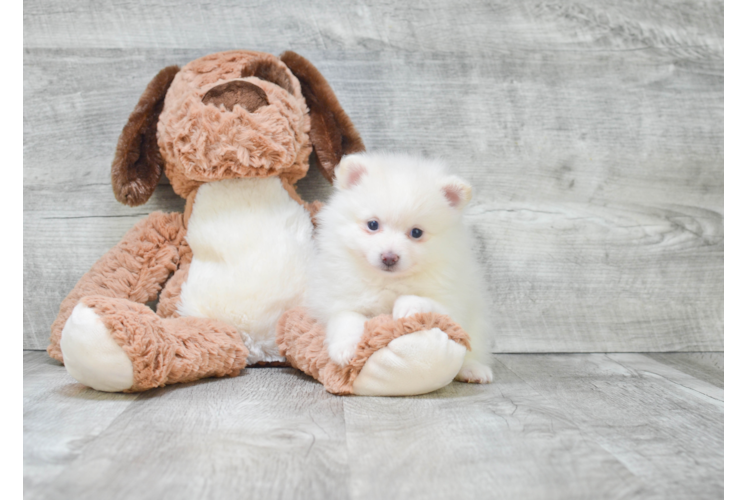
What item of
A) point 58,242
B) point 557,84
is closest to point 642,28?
point 557,84

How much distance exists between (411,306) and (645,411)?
0.56 metres

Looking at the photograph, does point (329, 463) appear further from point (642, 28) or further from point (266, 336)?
point (642, 28)

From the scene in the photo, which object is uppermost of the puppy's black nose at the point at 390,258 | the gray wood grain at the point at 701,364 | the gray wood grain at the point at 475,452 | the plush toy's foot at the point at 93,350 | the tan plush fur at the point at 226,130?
the tan plush fur at the point at 226,130

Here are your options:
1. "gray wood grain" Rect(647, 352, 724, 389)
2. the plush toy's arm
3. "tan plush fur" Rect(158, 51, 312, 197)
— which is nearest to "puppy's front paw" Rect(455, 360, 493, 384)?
"gray wood grain" Rect(647, 352, 724, 389)

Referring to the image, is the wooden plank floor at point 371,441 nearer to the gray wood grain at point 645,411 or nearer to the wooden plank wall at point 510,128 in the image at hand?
the gray wood grain at point 645,411

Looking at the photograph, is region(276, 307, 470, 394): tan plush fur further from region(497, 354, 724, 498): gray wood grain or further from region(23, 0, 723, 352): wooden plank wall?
region(23, 0, 723, 352): wooden plank wall

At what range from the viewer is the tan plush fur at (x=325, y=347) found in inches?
52.7

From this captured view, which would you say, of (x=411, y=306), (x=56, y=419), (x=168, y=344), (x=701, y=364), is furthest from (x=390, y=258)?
(x=701, y=364)

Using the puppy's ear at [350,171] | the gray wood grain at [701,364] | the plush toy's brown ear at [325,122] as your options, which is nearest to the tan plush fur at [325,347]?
the puppy's ear at [350,171]

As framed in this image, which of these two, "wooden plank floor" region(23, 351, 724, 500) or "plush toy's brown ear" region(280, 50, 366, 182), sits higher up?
→ "plush toy's brown ear" region(280, 50, 366, 182)

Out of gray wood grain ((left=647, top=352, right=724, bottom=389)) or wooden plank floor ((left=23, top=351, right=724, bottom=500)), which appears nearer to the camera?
wooden plank floor ((left=23, top=351, right=724, bottom=500))

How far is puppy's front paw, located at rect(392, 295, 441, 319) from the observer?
140 cm

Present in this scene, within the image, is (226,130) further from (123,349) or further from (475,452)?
(475,452)

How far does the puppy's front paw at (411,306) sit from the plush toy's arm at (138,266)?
0.74 m
